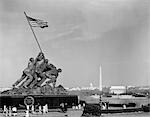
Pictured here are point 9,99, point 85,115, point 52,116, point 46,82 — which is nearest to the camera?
point 85,115

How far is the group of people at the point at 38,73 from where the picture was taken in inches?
926

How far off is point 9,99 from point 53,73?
10.9ft

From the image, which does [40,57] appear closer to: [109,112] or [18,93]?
[18,93]

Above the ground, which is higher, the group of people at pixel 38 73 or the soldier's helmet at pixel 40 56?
the soldier's helmet at pixel 40 56

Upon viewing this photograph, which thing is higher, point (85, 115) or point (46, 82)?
point (46, 82)

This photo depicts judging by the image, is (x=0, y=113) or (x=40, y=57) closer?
(x=0, y=113)

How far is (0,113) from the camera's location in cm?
2008

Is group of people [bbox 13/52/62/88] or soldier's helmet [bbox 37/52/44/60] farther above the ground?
soldier's helmet [bbox 37/52/44/60]

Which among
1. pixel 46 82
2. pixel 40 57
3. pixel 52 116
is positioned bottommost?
pixel 52 116

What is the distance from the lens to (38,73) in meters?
23.6

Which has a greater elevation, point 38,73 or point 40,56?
point 40,56

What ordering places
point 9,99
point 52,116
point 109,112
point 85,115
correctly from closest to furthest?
point 85,115
point 52,116
point 109,112
point 9,99

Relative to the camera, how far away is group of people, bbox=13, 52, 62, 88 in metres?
23.5

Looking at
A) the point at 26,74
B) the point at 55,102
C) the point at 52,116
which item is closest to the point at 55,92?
the point at 55,102
